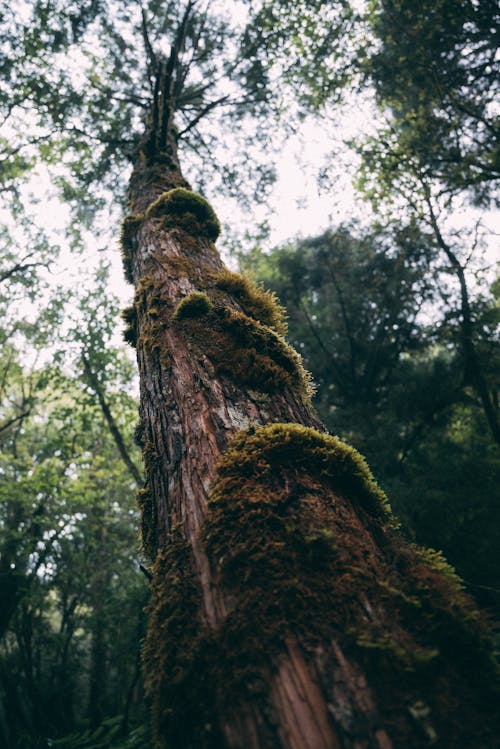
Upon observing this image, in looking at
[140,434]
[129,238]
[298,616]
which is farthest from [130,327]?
[298,616]

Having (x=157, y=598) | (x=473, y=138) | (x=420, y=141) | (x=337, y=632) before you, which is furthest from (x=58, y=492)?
(x=473, y=138)

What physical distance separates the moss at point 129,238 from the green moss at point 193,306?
1.44 metres

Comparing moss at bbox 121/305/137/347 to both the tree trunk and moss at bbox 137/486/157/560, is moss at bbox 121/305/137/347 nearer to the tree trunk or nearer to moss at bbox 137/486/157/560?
the tree trunk

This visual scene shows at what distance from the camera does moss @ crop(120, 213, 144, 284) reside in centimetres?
365

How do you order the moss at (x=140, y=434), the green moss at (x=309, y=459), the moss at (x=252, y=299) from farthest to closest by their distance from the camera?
the moss at (x=252, y=299)
the moss at (x=140, y=434)
the green moss at (x=309, y=459)

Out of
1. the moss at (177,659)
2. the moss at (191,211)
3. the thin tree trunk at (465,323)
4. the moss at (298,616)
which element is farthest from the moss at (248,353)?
the thin tree trunk at (465,323)

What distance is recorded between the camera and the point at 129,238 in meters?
3.73

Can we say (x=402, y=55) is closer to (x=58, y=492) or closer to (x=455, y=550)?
(x=455, y=550)

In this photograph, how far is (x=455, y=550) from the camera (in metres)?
7.95

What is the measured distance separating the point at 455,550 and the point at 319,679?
331 inches

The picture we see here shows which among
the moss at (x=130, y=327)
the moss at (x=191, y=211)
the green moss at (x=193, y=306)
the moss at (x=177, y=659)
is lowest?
the moss at (x=177, y=659)

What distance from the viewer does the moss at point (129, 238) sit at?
12.0ft

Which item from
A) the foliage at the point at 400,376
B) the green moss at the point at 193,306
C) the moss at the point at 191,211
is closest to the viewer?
the green moss at the point at 193,306

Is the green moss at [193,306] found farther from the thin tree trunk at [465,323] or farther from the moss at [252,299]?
the thin tree trunk at [465,323]
